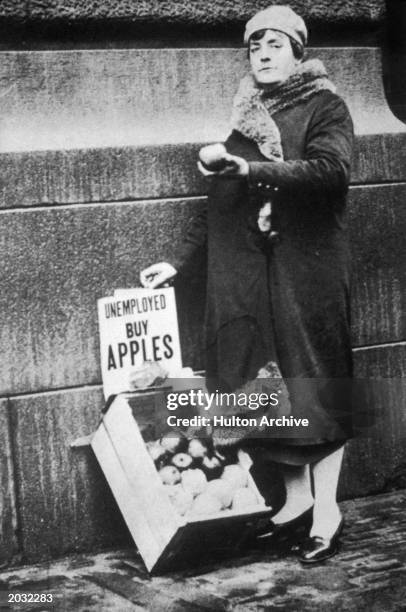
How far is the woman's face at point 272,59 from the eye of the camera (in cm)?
441

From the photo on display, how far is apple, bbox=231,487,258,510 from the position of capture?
4148mm

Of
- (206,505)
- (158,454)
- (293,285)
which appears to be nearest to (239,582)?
(206,505)

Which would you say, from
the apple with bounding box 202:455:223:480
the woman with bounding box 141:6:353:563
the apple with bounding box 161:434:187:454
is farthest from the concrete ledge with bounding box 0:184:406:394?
the apple with bounding box 202:455:223:480

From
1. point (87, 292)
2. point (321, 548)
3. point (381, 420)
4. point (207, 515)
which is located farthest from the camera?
point (381, 420)

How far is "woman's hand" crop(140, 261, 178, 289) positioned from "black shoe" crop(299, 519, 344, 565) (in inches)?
55.1

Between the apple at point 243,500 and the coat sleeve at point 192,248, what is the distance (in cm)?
115

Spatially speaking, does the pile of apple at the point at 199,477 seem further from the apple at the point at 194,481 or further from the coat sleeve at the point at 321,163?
the coat sleeve at the point at 321,163

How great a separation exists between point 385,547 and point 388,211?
6.16ft

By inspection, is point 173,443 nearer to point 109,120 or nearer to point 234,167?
point 234,167

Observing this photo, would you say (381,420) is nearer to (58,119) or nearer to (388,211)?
(388,211)

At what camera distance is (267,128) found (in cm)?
435

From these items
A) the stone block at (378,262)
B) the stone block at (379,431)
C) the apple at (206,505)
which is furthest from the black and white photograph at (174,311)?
the stone block at (378,262)

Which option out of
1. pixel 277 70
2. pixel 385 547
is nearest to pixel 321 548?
pixel 385 547

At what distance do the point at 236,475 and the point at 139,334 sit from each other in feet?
2.62
